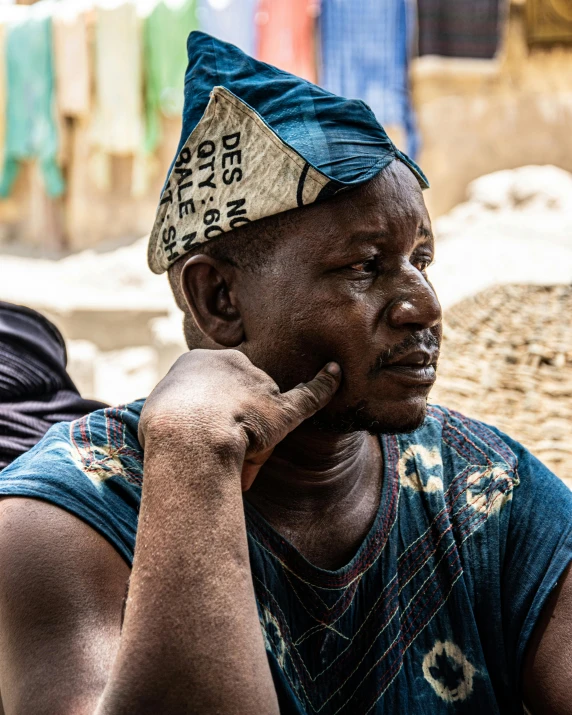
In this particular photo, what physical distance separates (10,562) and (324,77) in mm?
9373

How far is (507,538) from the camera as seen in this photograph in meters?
1.84

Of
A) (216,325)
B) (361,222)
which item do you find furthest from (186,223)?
(361,222)

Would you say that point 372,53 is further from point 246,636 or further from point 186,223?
point 246,636

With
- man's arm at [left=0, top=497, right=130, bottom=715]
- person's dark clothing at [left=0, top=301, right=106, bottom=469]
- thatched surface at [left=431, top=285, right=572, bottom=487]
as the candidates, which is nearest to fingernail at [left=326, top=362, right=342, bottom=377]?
man's arm at [left=0, top=497, right=130, bottom=715]

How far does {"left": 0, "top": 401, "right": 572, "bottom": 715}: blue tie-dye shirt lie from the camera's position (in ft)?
5.32

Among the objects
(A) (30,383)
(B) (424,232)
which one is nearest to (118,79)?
(A) (30,383)

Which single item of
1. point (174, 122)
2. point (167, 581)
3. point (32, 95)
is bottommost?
point (174, 122)

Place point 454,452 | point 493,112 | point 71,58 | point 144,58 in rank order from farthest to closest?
point 71,58, point 144,58, point 493,112, point 454,452

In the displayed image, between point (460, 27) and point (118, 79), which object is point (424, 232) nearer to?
point (460, 27)

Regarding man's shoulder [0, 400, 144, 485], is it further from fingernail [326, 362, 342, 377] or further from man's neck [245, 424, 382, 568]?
fingernail [326, 362, 342, 377]

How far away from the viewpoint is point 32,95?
37.0 ft

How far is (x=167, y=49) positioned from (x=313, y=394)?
9688mm

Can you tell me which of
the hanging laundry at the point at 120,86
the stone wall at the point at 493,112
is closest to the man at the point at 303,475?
the stone wall at the point at 493,112

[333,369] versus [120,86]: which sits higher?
[333,369]
